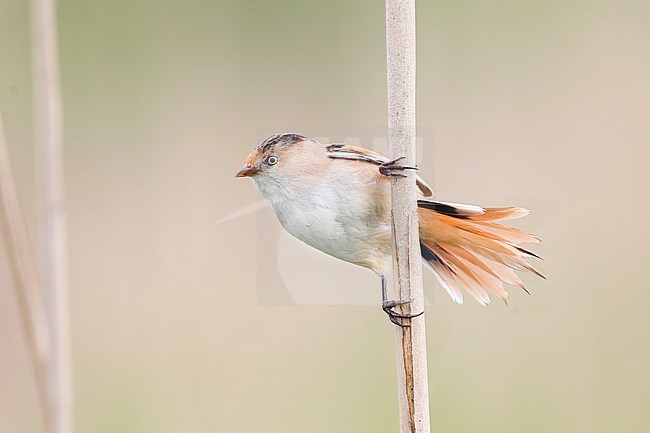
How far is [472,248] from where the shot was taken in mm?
915

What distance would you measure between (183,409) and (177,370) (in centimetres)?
23

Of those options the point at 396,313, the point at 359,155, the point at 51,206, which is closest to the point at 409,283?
the point at 396,313

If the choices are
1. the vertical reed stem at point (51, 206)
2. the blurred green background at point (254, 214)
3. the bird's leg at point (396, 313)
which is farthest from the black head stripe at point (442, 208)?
the blurred green background at point (254, 214)

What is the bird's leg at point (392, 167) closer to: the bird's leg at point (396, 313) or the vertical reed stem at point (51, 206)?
the bird's leg at point (396, 313)

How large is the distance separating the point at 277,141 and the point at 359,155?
14cm

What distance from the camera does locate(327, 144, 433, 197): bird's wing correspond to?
92cm

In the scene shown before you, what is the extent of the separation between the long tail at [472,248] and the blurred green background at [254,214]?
911mm

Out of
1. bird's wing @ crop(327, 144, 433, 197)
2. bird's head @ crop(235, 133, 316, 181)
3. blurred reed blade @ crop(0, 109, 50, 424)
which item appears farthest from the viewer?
bird's wing @ crop(327, 144, 433, 197)

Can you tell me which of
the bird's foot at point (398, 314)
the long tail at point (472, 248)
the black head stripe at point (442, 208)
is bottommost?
the bird's foot at point (398, 314)

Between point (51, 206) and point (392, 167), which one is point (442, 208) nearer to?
point (392, 167)

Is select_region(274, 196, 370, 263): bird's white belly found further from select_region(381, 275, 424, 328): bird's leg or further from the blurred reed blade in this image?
the blurred reed blade

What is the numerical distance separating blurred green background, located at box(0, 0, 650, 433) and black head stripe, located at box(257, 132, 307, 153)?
109 centimetres

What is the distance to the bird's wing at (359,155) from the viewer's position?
0.92 meters

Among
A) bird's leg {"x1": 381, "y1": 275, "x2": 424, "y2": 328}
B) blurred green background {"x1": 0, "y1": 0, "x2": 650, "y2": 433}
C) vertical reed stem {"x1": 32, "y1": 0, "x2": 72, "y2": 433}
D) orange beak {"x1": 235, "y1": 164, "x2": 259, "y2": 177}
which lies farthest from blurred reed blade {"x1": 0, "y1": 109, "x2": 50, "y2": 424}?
blurred green background {"x1": 0, "y1": 0, "x2": 650, "y2": 433}
